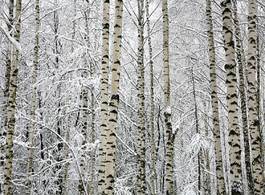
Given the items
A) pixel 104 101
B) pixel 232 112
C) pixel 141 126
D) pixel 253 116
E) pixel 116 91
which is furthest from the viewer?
pixel 141 126

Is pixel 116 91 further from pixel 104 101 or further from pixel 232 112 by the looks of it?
pixel 232 112

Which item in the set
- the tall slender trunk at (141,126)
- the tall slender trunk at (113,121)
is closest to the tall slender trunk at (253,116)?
the tall slender trunk at (113,121)

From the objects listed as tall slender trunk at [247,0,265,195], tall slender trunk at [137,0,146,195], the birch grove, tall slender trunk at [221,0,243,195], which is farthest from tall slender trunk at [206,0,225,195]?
tall slender trunk at [221,0,243,195]

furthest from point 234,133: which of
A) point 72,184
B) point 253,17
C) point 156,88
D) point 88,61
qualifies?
point 72,184

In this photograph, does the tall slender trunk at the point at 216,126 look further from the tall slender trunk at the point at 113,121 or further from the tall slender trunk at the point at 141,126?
the tall slender trunk at the point at 113,121

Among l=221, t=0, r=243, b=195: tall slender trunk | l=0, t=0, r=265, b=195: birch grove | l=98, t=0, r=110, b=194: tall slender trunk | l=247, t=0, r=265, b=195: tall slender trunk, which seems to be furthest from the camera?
l=247, t=0, r=265, b=195: tall slender trunk

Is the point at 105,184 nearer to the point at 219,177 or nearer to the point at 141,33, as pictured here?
the point at 219,177

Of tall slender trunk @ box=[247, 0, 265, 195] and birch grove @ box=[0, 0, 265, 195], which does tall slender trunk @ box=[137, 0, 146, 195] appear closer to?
birch grove @ box=[0, 0, 265, 195]

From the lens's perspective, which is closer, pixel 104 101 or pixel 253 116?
pixel 104 101

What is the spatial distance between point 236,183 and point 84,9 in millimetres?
8722

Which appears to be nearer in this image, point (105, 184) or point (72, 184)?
point (105, 184)

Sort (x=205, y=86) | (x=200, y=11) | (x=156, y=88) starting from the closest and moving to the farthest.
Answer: (x=200, y=11), (x=205, y=86), (x=156, y=88)

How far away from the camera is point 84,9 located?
1353 cm

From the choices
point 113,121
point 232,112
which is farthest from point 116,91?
point 232,112
